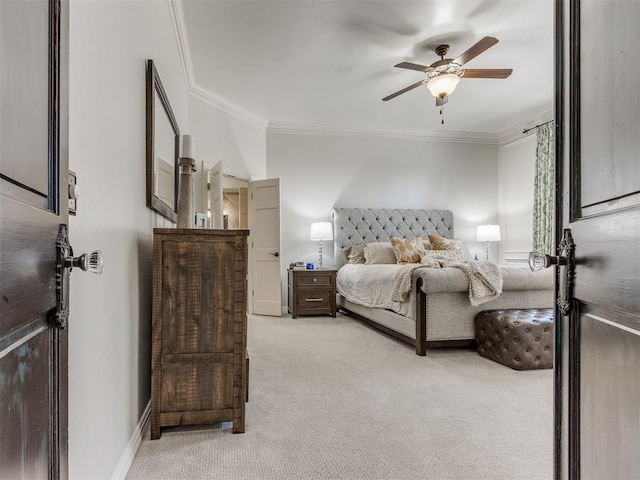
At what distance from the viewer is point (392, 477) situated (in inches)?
60.9

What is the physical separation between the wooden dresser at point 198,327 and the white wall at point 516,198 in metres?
5.15

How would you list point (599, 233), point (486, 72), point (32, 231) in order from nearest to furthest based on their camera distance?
1. point (32, 231)
2. point (599, 233)
3. point (486, 72)

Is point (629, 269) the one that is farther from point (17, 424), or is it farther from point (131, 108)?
point (131, 108)

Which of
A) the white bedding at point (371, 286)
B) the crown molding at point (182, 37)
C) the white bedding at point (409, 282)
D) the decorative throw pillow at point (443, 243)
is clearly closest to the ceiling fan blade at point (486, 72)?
the white bedding at point (409, 282)

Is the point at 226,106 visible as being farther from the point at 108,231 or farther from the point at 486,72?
the point at 108,231

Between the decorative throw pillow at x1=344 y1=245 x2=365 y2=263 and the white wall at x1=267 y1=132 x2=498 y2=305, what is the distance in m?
0.40

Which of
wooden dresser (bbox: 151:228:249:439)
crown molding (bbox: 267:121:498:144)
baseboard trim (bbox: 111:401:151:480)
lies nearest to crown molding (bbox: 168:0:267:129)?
crown molding (bbox: 267:121:498:144)

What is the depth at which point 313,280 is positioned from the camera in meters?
5.36

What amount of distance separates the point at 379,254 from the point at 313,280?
3.23 ft

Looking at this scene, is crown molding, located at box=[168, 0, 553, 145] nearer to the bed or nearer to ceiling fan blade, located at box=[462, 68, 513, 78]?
ceiling fan blade, located at box=[462, 68, 513, 78]

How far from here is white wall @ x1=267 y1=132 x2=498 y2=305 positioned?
19.5 ft

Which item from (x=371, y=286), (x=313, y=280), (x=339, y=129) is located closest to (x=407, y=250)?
(x=371, y=286)

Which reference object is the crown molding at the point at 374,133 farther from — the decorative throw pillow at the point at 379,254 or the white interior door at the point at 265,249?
the decorative throw pillow at the point at 379,254

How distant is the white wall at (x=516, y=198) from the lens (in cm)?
590
